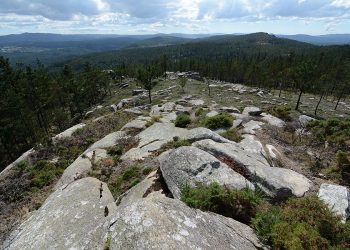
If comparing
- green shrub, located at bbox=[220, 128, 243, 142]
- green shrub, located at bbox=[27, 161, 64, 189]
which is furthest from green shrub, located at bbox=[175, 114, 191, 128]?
green shrub, located at bbox=[27, 161, 64, 189]

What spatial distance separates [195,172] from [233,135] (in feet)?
39.6

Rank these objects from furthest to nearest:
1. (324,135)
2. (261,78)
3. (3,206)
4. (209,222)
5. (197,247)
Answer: (261,78)
(324,135)
(3,206)
(209,222)
(197,247)

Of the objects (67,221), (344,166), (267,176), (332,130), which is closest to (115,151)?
(67,221)

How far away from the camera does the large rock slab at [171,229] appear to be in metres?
8.14

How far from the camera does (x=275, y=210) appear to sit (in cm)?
1120

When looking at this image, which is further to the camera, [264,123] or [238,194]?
[264,123]

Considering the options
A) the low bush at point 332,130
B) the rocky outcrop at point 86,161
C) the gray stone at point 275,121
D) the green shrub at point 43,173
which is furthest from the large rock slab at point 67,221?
the gray stone at point 275,121

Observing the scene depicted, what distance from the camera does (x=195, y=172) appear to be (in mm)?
13508

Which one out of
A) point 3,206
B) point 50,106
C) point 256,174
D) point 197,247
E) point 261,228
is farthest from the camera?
point 50,106

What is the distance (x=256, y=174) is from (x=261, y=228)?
4.14 m

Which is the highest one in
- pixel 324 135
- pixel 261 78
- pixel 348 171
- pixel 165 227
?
pixel 165 227

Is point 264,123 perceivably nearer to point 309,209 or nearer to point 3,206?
point 309,209

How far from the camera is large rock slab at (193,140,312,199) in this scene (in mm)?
13457

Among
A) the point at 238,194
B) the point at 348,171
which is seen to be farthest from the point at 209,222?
the point at 348,171
